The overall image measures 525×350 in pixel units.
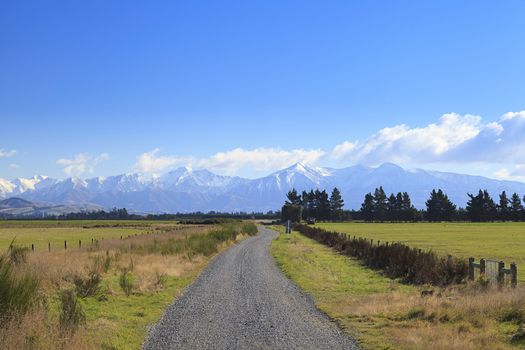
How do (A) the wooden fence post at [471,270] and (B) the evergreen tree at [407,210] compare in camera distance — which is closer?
(A) the wooden fence post at [471,270]

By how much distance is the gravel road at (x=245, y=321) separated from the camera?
11875 mm

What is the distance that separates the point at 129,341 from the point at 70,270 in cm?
1101

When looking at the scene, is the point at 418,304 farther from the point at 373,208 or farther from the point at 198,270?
the point at 373,208

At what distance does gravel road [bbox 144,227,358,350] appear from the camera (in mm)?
11875

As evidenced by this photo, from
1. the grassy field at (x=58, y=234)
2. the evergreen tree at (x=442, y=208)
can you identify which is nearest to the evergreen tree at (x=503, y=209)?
the evergreen tree at (x=442, y=208)

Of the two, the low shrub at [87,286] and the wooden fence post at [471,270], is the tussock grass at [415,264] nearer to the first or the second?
the wooden fence post at [471,270]

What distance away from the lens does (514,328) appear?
12.4 meters

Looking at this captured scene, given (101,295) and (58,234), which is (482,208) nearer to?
(58,234)

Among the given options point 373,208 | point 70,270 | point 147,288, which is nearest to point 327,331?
point 147,288

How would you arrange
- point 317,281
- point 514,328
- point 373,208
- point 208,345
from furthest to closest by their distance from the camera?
point 373,208
point 317,281
point 514,328
point 208,345

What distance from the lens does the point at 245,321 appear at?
14.5 m

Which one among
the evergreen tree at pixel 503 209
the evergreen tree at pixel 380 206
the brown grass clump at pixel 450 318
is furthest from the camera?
the evergreen tree at pixel 380 206

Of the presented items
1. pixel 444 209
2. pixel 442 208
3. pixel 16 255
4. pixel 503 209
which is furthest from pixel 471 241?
pixel 442 208

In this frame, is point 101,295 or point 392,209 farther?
point 392,209
